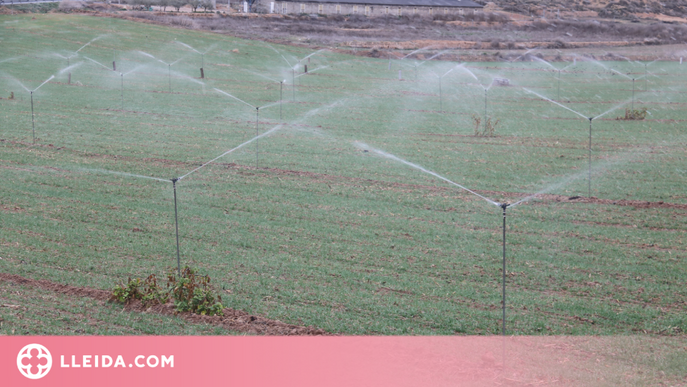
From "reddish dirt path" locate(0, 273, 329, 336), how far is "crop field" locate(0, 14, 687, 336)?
0.22m

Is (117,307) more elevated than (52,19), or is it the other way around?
(52,19)

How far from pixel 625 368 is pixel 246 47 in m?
60.3

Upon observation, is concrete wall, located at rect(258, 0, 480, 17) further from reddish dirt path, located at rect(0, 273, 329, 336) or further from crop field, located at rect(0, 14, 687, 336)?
reddish dirt path, located at rect(0, 273, 329, 336)

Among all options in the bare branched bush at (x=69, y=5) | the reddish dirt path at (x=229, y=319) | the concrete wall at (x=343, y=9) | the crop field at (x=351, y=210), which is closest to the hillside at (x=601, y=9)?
the concrete wall at (x=343, y=9)

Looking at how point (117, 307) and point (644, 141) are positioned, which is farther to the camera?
point (644, 141)

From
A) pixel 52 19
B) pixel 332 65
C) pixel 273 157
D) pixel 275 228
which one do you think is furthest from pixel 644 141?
pixel 52 19

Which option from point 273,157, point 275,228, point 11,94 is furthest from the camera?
point 11,94

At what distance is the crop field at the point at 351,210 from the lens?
32.9 ft

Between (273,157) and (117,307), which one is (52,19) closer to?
→ (273,157)

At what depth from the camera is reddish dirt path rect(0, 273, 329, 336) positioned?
359 inches

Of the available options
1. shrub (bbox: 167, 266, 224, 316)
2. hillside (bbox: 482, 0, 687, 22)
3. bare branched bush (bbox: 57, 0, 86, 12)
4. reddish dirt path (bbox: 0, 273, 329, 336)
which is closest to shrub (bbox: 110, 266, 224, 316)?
shrub (bbox: 167, 266, 224, 316)

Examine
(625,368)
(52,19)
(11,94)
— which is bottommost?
(625,368)

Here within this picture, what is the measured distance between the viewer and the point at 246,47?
64.4 meters

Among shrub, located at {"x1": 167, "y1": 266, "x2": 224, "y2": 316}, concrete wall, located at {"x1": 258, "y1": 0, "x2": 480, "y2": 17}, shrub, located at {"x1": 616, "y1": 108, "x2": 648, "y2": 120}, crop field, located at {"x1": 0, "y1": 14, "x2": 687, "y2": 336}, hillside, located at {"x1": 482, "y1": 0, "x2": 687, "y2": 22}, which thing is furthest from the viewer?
hillside, located at {"x1": 482, "y1": 0, "x2": 687, "y2": 22}
